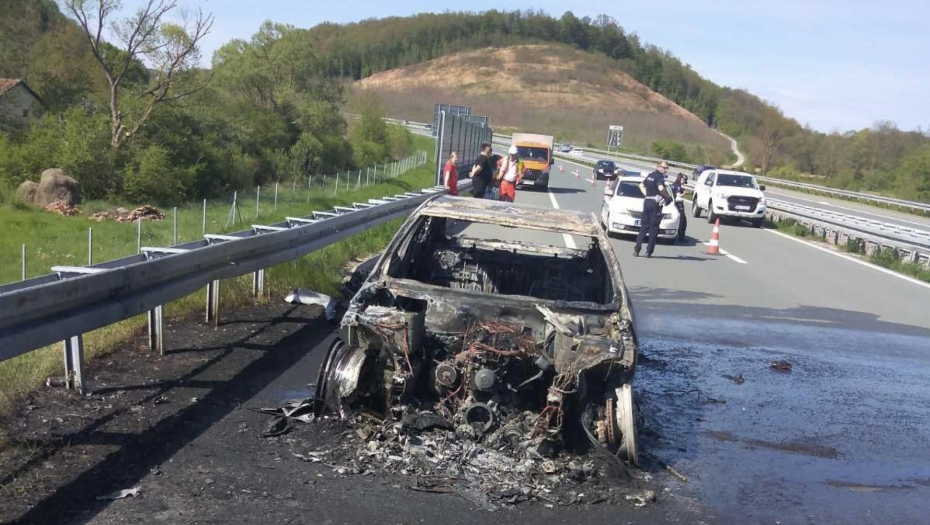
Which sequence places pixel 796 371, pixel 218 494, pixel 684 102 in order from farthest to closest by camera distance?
pixel 684 102, pixel 796 371, pixel 218 494

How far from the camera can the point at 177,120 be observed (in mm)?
32969

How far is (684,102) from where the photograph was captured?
173m

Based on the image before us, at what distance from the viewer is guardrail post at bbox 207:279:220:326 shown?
8367mm

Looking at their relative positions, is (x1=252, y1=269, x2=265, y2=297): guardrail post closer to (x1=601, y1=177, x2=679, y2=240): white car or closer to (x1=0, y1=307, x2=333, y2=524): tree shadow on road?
(x1=0, y1=307, x2=333, y2=524): tree shadow on road

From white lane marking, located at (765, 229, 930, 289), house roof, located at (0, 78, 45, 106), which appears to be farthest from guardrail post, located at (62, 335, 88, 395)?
house roof, located at (0, 78, 45, 106)

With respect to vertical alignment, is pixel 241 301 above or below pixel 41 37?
below

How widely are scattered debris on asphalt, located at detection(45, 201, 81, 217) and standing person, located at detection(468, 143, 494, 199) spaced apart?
13184 mm

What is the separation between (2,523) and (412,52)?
590 ft

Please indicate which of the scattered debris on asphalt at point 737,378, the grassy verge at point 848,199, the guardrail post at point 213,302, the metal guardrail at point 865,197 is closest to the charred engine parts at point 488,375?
the guardrail post at point 213,302

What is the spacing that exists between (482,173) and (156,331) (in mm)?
11386

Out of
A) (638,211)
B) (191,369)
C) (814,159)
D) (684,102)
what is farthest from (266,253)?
(684,102)

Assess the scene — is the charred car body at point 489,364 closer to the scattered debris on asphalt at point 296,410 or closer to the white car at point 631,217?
the scattered debris on asphalt at point 296,410

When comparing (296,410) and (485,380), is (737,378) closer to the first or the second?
(485,380)

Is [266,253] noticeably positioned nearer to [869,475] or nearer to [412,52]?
[869,475]
